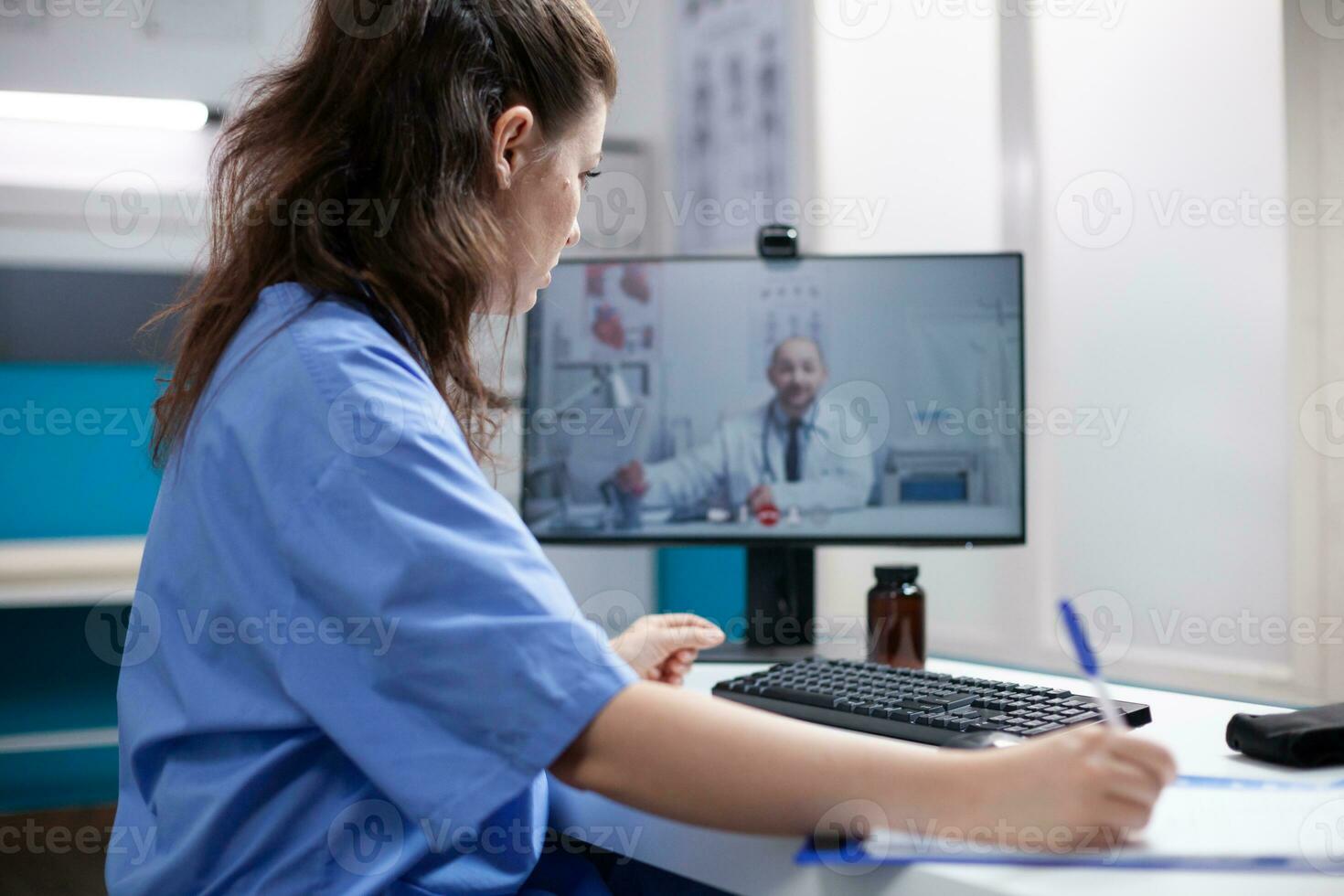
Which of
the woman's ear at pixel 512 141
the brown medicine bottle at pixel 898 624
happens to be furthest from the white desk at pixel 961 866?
the woman's ear at pixel 512 141

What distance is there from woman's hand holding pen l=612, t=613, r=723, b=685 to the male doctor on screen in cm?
28

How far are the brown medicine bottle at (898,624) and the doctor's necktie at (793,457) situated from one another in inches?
7.0

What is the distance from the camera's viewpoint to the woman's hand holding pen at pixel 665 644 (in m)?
1.09

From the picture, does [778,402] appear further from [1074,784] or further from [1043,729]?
[1074,784]

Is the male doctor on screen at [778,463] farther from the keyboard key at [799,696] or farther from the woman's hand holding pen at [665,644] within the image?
the keyboard key at [799,696]

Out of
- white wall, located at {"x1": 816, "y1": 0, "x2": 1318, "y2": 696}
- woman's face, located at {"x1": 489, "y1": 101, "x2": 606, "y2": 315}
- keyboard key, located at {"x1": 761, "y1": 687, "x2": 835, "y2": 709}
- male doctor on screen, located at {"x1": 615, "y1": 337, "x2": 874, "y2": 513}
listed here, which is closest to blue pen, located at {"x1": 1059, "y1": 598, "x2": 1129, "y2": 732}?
keyboard key, located at {"x1": 761, "y1": 687, "x2": 835, "y2": 709}

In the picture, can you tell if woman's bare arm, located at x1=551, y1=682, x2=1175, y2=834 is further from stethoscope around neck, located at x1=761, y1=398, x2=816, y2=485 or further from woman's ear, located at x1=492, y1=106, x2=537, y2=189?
stethoscope around neck, located at x1=761, y1=398, x2=816, y2=485

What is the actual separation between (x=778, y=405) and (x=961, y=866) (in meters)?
0.81

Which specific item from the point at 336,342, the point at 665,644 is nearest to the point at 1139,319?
the point at 665,644

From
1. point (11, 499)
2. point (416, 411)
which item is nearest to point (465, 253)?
point (416, 411)

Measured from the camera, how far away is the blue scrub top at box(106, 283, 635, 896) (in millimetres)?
617

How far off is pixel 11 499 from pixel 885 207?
72.8 inches

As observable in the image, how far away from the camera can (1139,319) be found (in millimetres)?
1983

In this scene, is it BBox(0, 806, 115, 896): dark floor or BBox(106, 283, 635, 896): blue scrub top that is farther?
BBox(0, 806, 115, 896): dark floor
